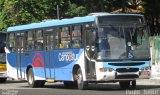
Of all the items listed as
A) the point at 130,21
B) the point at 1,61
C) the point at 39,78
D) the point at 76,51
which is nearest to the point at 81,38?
the point at 76,51

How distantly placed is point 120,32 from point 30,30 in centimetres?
679

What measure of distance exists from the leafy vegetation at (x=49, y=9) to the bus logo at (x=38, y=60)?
1816cm

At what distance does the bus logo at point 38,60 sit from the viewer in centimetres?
2546

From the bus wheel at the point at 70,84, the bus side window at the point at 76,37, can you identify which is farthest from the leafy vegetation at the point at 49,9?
the bus side window at the point at 76,37

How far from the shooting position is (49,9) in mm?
47375

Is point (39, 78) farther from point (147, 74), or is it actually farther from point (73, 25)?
point (147, 74)

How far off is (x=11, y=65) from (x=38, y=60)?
3435 mm

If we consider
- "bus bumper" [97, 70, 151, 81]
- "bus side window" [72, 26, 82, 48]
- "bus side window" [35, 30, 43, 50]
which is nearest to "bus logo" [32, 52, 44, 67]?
"bus side window" [35, 30, 43, 50]

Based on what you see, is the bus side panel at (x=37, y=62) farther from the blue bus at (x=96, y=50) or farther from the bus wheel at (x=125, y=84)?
the bus wheel at (x=125, y=84)

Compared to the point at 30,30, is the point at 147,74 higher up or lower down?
lower down

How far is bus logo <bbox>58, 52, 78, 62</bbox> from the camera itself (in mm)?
22589

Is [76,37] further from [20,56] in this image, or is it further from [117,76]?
[20,56]

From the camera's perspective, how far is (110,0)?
4538 cm

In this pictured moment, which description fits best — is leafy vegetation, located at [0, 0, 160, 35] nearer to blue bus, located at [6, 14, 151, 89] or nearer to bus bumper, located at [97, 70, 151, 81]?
blue bus, located at [6, 14, 151, 89]
